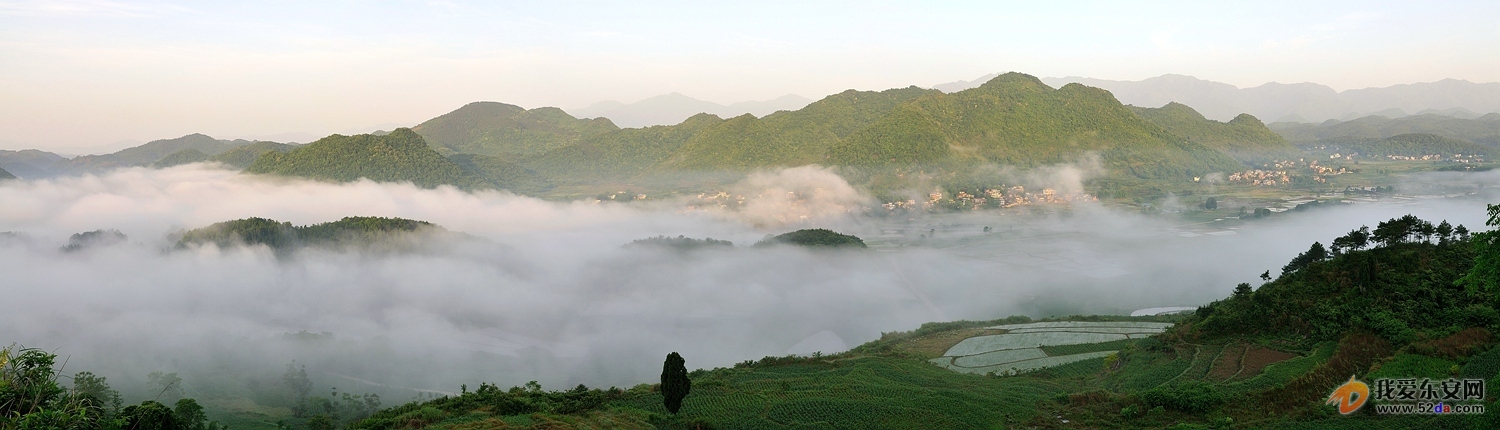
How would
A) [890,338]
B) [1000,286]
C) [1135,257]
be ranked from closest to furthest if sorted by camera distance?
[890,338] → [1000,286] → [1135,257]

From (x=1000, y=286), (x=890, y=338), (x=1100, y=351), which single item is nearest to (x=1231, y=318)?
(x=1100, y=351)

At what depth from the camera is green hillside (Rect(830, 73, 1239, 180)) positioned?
185m

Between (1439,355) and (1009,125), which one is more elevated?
(1009,125)

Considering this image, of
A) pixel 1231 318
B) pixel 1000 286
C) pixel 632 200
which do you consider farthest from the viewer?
pixel 632 200

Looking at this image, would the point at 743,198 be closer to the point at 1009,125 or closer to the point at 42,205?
the point at 1009,125

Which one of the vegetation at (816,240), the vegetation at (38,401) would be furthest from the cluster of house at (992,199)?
the vegetation at (38,401)

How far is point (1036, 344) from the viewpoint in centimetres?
6178

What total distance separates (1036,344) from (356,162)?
548 feet

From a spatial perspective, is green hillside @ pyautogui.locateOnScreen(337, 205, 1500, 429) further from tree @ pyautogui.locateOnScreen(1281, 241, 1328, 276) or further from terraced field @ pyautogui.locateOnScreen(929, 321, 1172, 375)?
tree @ pyautogui.locateOnScreen(1281, 241, 1328, 276)

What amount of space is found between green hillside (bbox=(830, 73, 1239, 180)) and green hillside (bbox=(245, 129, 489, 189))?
10305cm

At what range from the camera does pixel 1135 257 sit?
11938cm

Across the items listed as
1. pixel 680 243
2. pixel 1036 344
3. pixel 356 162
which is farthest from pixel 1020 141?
pixel 356 162

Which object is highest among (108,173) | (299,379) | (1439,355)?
(108,173)

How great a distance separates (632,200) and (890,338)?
126672 mm
